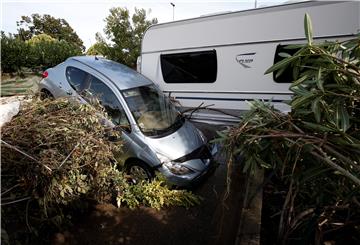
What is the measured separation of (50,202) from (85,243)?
643 millimetres

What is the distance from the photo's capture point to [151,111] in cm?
489

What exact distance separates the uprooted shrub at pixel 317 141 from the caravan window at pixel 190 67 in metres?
4.34

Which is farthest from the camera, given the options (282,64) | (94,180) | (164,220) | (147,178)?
(147,178)

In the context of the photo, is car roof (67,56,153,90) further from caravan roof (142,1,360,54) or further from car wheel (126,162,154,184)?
caravan roof (142,1,360,54)

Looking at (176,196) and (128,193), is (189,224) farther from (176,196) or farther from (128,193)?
(128,193)

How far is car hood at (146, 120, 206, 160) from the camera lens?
4.30m

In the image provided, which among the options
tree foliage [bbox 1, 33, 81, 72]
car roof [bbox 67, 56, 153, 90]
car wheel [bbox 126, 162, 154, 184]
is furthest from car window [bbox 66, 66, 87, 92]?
tree foliage [bbox 1, 33, 81, 72]

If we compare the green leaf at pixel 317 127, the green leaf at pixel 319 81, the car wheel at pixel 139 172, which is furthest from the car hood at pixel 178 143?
the green leaf at pixel 319 81

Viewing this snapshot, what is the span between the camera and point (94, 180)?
335cm

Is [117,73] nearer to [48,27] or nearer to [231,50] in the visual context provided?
[231,50]

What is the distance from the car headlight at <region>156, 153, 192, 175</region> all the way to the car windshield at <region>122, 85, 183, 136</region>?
1.61ft

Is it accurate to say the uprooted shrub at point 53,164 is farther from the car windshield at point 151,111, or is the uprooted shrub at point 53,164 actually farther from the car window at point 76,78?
the car window at point 76,78

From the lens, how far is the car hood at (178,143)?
430cm

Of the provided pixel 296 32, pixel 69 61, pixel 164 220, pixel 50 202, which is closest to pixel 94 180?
pixel 50 202
